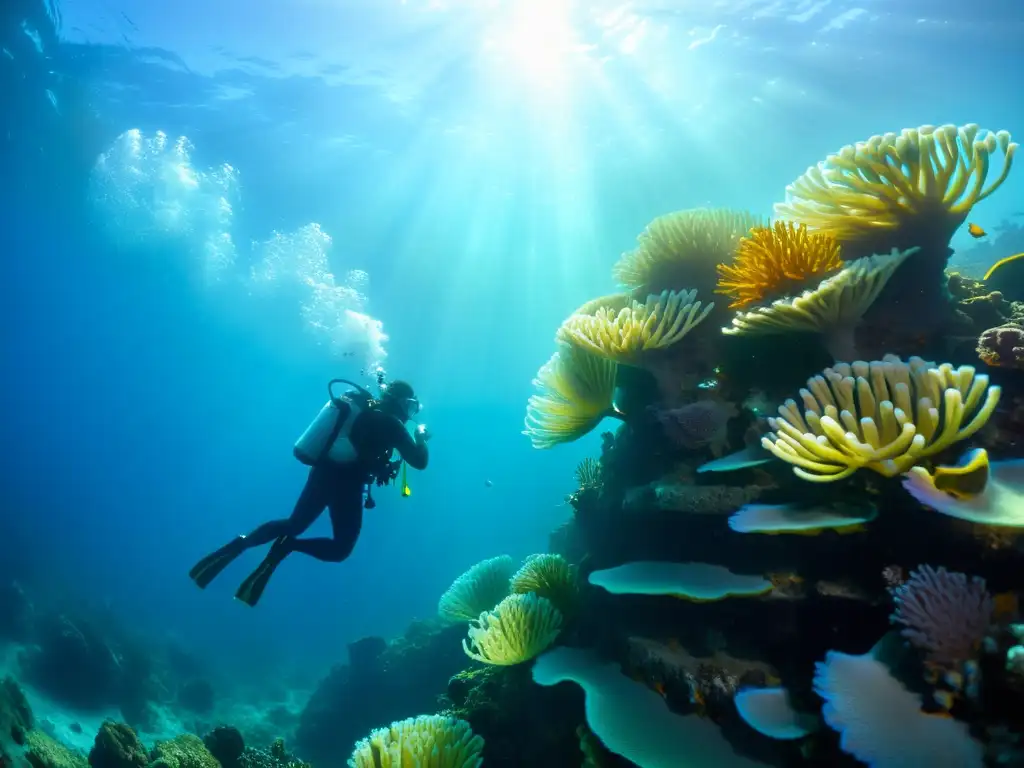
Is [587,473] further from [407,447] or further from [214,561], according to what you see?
[214,561]

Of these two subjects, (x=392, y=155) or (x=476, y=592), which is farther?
(x=392, y=155)

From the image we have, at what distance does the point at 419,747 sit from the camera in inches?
127

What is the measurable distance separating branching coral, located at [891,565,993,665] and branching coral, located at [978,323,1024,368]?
1.49 m

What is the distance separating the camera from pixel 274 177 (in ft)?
94.1

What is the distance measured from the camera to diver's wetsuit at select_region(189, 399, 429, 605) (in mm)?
6676

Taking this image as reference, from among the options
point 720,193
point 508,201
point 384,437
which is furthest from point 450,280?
point 384,437

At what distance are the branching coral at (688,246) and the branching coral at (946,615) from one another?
276 cm

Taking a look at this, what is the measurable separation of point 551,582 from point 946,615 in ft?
9.77

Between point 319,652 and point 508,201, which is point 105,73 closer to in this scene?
point 508,201

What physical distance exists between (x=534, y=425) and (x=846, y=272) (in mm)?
2667

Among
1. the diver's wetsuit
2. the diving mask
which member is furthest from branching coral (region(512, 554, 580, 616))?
the diving mask

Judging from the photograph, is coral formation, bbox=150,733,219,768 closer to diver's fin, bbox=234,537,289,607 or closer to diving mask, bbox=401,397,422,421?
diver's fin, bbox=234,537,289,607

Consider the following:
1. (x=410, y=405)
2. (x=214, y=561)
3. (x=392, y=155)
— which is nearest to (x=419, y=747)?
(x=410, y=405)

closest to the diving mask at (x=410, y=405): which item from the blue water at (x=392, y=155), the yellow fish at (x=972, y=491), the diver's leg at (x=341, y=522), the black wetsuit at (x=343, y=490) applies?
the black wetsuit at (x=343, y=490)
